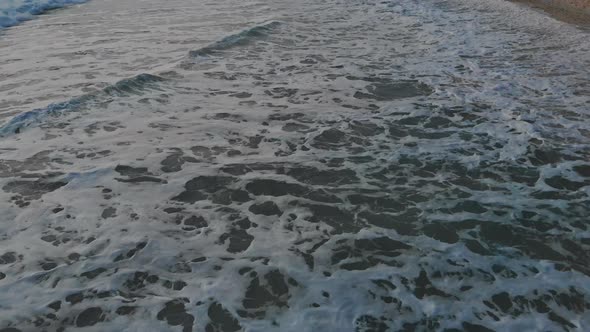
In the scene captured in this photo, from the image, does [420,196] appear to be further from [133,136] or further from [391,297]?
[133,136]

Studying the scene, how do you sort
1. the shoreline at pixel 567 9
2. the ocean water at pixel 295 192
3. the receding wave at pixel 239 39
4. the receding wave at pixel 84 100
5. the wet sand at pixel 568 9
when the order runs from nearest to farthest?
the ocean water at pixel 295 192 → the receding wave at pixel 84 100 → the receding wave at pixel 239 39 → the wet sand at pixel 568 9 → the shoreline at pixel 567 9

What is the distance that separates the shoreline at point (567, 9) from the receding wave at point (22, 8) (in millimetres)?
17276

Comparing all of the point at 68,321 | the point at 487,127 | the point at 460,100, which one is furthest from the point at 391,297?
the point at 460,100

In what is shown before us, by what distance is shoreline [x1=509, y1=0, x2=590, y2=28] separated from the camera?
15.2m

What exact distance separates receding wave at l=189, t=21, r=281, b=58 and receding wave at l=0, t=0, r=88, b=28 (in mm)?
7652

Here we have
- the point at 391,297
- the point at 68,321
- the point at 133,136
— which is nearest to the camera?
the point at 68,321

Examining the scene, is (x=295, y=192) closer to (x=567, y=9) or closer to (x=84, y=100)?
(x=84, y=100)

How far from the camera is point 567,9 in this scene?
1708 cm

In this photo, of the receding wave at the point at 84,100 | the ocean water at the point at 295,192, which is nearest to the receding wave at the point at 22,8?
the ocean water at the point at 295,192

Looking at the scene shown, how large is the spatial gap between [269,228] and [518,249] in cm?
219

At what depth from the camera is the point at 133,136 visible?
21.5ft

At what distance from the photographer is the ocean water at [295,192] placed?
3.59m

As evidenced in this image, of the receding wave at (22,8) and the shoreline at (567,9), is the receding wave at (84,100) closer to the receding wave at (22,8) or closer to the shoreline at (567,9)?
the receding wave at (22,8)

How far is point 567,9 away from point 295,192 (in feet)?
53.9
